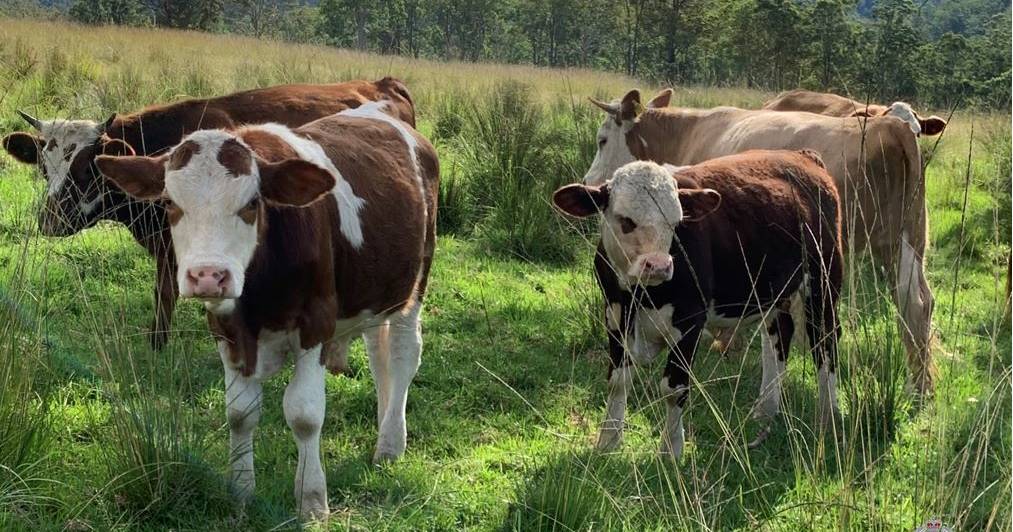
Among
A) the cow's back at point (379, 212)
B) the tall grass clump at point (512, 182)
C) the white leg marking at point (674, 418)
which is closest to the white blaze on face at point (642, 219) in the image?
the white leg marking at point (674, 418)

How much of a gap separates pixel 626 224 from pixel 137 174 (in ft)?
7.29

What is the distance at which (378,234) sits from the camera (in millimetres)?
4508

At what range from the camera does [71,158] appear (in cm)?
599

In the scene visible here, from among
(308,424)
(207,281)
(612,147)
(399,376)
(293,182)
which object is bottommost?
(399,376)

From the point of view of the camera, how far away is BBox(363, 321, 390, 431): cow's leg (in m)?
5.14

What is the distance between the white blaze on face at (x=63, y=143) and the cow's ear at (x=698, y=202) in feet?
12.2

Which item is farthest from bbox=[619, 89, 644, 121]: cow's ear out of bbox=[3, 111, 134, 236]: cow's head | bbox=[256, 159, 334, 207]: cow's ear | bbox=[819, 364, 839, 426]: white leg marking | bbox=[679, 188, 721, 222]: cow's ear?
bbox=[256, 159, 334, 207]: cow's ear

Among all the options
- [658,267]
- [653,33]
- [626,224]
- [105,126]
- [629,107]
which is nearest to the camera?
[658,267]

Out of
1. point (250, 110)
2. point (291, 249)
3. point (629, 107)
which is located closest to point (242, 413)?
point (291, 249)

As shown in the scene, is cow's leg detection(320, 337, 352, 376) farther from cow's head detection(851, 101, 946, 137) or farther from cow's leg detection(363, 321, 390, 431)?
cow's head detection(851, 101, 946, 137)

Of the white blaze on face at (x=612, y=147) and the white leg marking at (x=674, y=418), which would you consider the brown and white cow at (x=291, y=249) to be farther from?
the white blaze on face at (x=612, y=147)

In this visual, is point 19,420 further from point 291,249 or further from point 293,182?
point 293,182

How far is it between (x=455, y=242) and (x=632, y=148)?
200cm

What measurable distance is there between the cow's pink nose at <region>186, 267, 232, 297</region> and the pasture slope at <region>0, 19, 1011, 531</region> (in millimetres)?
449
